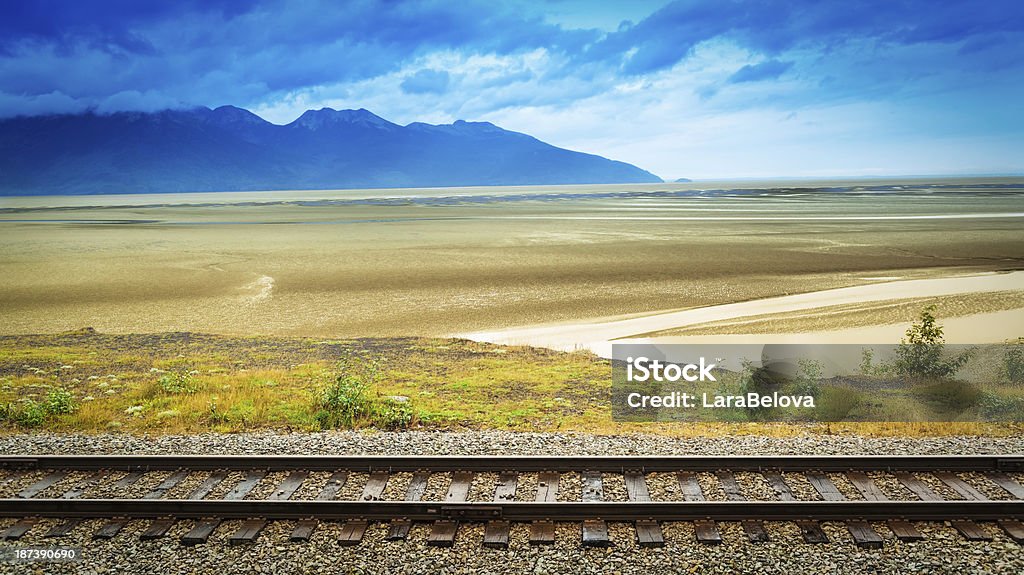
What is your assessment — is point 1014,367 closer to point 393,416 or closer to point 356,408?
point 393,416

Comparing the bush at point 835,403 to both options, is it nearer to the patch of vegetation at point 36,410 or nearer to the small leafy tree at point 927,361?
the small leafy tree at point 927,361

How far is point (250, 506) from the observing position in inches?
344

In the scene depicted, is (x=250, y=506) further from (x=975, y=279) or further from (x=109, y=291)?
(x=975, y=279)

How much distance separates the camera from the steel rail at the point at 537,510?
8398 mm

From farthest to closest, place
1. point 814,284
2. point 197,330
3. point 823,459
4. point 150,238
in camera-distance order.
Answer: point 150,238
point 814,284
point 197,330
point 823,459

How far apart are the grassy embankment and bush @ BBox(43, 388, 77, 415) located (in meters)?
0.02

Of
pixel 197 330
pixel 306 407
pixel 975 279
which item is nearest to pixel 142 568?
pixel 306 407

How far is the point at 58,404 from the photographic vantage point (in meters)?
14.0

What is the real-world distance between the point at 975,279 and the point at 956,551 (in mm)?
35009

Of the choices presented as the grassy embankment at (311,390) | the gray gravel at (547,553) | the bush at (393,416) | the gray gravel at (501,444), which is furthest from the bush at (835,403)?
the bush at (393,416)

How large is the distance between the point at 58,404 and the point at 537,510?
1082cm

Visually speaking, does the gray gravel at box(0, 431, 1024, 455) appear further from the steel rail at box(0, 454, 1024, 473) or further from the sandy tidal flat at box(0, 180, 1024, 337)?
the sandy tidal flat at box(0, 180, 1024, 337)

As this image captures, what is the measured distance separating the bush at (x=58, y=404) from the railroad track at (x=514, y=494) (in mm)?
3855

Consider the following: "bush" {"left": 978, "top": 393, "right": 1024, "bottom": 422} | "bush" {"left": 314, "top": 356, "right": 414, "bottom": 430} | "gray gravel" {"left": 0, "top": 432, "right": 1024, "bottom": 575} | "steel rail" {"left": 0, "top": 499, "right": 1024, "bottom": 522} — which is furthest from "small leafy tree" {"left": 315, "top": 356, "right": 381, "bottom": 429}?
"bush" {"left": 978, "top": 393, "right": 1024, "bottom": 422}
